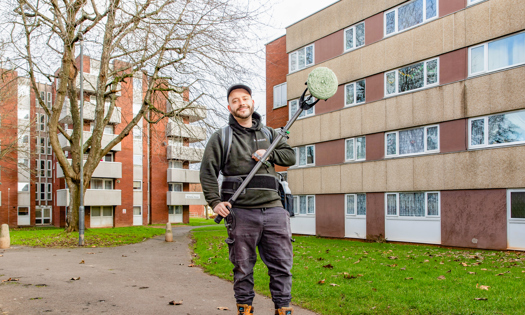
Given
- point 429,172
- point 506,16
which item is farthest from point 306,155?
point 506,16

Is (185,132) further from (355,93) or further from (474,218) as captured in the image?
(474,218)

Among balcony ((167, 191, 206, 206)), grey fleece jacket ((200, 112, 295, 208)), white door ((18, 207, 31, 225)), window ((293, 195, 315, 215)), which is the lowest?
white door ((18, 207, 31, 225))

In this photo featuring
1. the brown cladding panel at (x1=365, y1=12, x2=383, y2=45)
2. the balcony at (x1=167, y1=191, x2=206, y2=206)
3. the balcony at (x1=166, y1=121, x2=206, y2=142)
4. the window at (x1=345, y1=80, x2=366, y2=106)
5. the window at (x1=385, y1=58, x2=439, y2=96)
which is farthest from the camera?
the balcony at (x1=167, y1=191, x2=206, y2=206)

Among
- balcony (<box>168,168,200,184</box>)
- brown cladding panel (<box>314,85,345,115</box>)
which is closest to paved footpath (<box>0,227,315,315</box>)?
brown cladding panel (<box>314,85,345,115</box>)

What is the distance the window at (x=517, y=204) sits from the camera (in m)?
14.9

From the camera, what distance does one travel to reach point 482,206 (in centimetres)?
1599

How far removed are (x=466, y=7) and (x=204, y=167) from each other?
16367 mm

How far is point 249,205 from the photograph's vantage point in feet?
12.9

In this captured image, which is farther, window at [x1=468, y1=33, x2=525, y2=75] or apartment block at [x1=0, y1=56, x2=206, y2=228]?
apartment block at [x1=0, y1=56, x2=206, y2=228]

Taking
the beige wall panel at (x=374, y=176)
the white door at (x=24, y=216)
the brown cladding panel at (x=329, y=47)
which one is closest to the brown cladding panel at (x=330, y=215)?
the beige wall panel at (x=374, y=176)

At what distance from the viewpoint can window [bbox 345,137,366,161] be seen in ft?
70.7

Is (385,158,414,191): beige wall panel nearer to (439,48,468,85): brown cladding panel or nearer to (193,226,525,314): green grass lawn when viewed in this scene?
(439,48,468,85): brown cladding panel

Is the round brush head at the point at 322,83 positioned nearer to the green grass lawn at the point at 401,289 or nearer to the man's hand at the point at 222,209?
the man's hand at the point at 222,209

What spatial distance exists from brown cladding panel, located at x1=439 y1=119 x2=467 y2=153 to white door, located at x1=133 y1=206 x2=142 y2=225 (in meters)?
35.0
